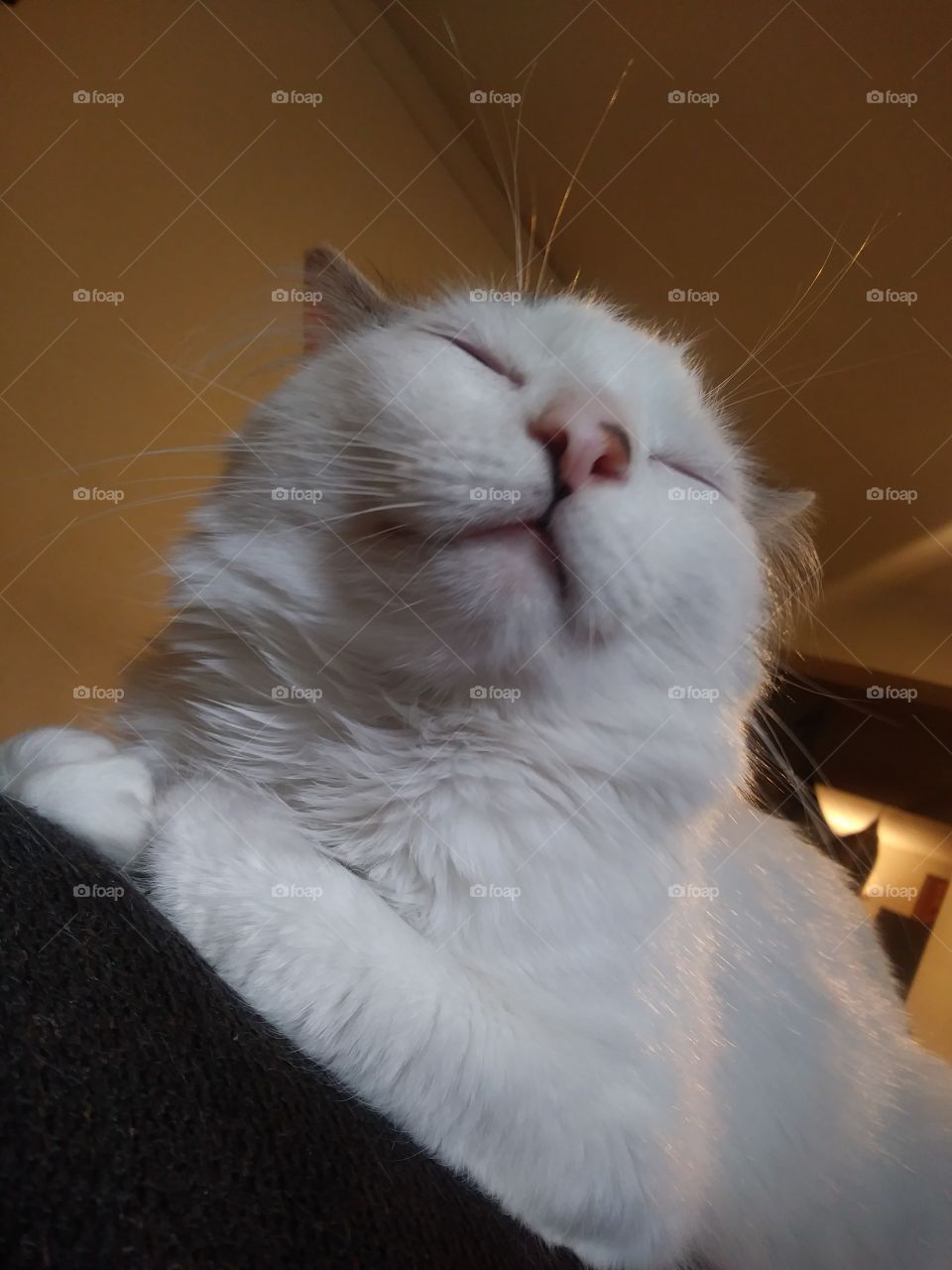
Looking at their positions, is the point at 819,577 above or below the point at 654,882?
above

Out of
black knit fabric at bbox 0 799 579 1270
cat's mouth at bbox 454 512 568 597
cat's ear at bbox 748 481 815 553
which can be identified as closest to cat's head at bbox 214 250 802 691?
cat's mouth at bbox 454 512 568 597

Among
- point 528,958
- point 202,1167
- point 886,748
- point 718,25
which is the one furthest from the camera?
point 886,748

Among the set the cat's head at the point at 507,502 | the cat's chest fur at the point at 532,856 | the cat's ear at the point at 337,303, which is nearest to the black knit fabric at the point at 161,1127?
the cat's chest fur at the point at 532,856

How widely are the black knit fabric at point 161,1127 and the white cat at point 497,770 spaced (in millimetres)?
35

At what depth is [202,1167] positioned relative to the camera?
325mm

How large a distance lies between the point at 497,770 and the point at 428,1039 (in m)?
0.19

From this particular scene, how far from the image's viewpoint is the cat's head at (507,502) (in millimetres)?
530

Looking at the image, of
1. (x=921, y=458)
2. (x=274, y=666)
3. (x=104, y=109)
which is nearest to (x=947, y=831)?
(x=921, y=458)

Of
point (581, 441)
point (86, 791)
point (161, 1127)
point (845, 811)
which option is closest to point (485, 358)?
point (581, 441)

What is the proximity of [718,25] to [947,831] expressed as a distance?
100 centimetres

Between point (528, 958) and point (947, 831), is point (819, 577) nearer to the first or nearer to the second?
point (947, 831)

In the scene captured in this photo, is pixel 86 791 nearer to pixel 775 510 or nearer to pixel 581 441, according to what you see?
pixel 581 441

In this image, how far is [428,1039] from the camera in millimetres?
459

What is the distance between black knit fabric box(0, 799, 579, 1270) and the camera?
0.94 ft
